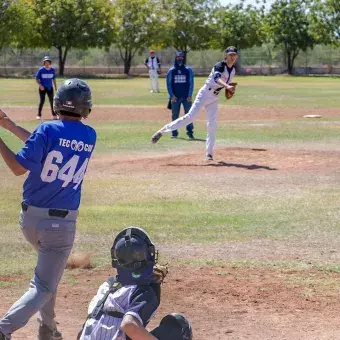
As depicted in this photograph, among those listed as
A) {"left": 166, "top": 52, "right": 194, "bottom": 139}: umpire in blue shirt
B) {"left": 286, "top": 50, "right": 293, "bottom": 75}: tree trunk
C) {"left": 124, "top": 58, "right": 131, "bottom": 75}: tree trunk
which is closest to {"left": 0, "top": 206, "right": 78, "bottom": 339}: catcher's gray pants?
{"left": 166, "top": 52, "right": 194, "bottom": 139}: umpire in blue shirt

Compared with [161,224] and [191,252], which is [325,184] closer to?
[161,224]

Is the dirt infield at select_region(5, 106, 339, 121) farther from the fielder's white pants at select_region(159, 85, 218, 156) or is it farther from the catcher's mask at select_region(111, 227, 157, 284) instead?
the catcher's mask at select_region(111, 227, 157, 284)

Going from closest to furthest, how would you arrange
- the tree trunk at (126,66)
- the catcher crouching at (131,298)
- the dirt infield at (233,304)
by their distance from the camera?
the catcher crouching at (131,298), the dirt infield at (233,304), the tree trunk at (126,66)

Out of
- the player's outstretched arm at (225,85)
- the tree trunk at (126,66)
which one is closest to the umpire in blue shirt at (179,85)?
the player's outstretched arm at (225,85)

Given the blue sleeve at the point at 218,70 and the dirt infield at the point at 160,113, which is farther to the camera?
the dirt infield at the point at 160,113

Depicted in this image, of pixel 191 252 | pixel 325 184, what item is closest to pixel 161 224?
pixel 191 252

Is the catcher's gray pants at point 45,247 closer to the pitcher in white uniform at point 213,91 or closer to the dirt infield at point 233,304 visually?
the dirt infield at point 233,304

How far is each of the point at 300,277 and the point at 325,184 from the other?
643 centimetres

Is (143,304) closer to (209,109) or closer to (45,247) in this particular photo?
(45,247)

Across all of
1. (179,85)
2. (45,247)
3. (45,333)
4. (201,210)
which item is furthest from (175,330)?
(179,85)

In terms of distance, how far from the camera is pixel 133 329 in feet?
16.2

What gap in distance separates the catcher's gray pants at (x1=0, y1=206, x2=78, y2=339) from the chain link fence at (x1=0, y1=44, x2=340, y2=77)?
77.9m

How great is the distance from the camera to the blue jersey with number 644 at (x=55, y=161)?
20.9 ft

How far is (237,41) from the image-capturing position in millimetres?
98250
